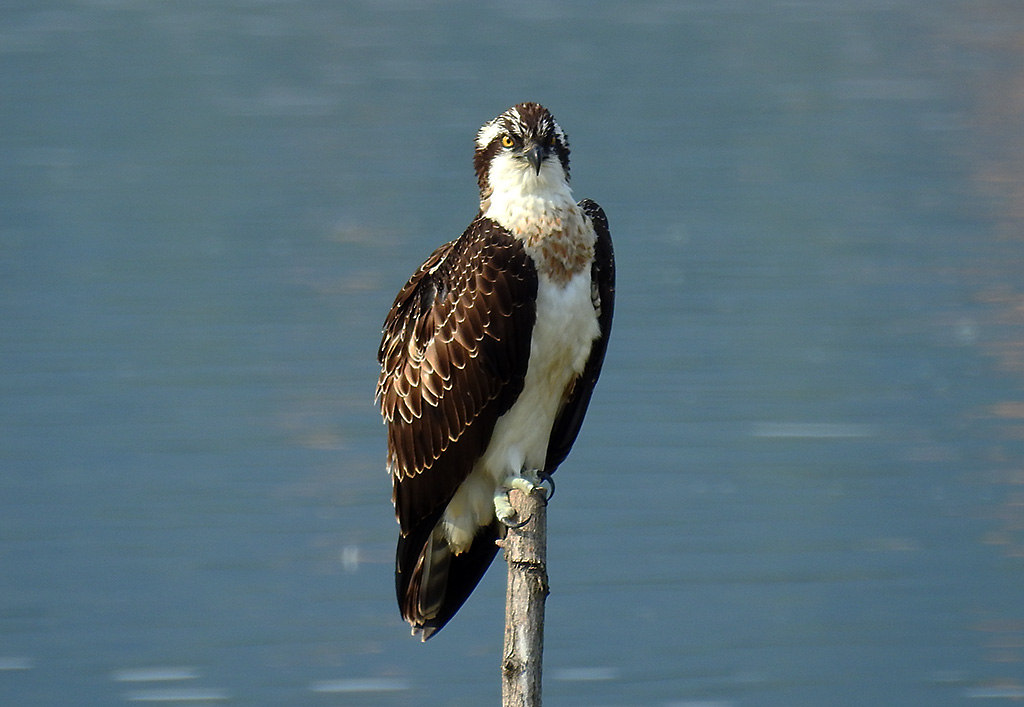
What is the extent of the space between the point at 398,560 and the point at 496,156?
95 cm

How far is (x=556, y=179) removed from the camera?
9.05 ft

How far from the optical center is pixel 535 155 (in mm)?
2689

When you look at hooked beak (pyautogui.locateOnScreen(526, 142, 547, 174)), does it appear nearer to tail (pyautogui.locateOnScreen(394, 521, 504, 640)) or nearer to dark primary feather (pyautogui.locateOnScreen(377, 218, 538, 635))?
dark primary feather (pyautogui.locateOnScreen(377, 218, 538, 635))

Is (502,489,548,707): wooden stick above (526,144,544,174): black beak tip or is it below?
below

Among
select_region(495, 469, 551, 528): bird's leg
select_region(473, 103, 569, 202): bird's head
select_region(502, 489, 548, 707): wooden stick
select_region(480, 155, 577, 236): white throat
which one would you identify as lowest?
select_region(502, 489, 548, 707): wooden stick

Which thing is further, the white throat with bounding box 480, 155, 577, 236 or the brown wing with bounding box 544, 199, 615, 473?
the brown wing with bounding box 544, 199, 615, 473

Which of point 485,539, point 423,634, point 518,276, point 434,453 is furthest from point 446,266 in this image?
point 423,634

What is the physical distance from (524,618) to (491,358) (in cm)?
56

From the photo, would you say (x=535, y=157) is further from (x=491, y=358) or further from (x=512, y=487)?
(x=512, y=487)

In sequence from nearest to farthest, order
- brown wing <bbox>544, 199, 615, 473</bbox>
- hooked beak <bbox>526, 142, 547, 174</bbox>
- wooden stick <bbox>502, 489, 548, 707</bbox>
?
wooden stick <bbox>502, 489, 548, 707</bbox> → hooked beak <bbox>526, 142, 547, 174</bbox> → brown wing <bbox>544, 199, 615, 473</bbox>

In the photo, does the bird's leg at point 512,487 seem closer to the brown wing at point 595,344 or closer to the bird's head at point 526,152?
the brown wing at point 595,344

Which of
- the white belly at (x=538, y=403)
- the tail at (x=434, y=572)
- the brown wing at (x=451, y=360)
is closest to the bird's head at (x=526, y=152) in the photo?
the brown wing at (x=451, y=360)

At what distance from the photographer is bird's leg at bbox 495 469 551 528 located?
277cm

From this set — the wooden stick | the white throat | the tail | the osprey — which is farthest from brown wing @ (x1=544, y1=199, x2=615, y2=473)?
the wooden stick
